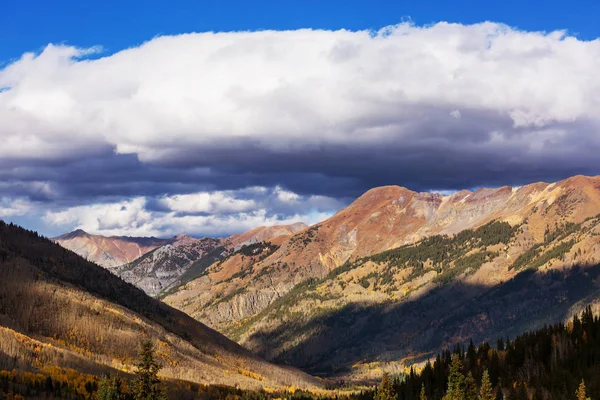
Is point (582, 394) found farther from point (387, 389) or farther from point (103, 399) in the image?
point (103, 399)

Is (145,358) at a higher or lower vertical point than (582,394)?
higher

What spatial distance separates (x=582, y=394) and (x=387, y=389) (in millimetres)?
60964

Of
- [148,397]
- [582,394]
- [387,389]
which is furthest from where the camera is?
[582,394]

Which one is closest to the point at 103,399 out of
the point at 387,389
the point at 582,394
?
the point at 387,389

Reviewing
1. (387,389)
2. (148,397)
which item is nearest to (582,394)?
(387,389)

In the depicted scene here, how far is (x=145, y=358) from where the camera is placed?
114000 mm

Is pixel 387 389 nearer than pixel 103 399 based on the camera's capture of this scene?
Yes

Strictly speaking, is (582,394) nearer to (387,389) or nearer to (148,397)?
(387,389)

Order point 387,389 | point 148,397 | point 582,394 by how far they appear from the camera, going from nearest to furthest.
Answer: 1. point 148,397
2. point 387,389
3. point 582,394

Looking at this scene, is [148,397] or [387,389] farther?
[387,389]

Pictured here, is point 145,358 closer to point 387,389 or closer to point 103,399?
point 387,389

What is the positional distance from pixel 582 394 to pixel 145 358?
128 meters

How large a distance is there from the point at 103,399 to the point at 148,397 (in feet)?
290

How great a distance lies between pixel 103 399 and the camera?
193625 millimetres
